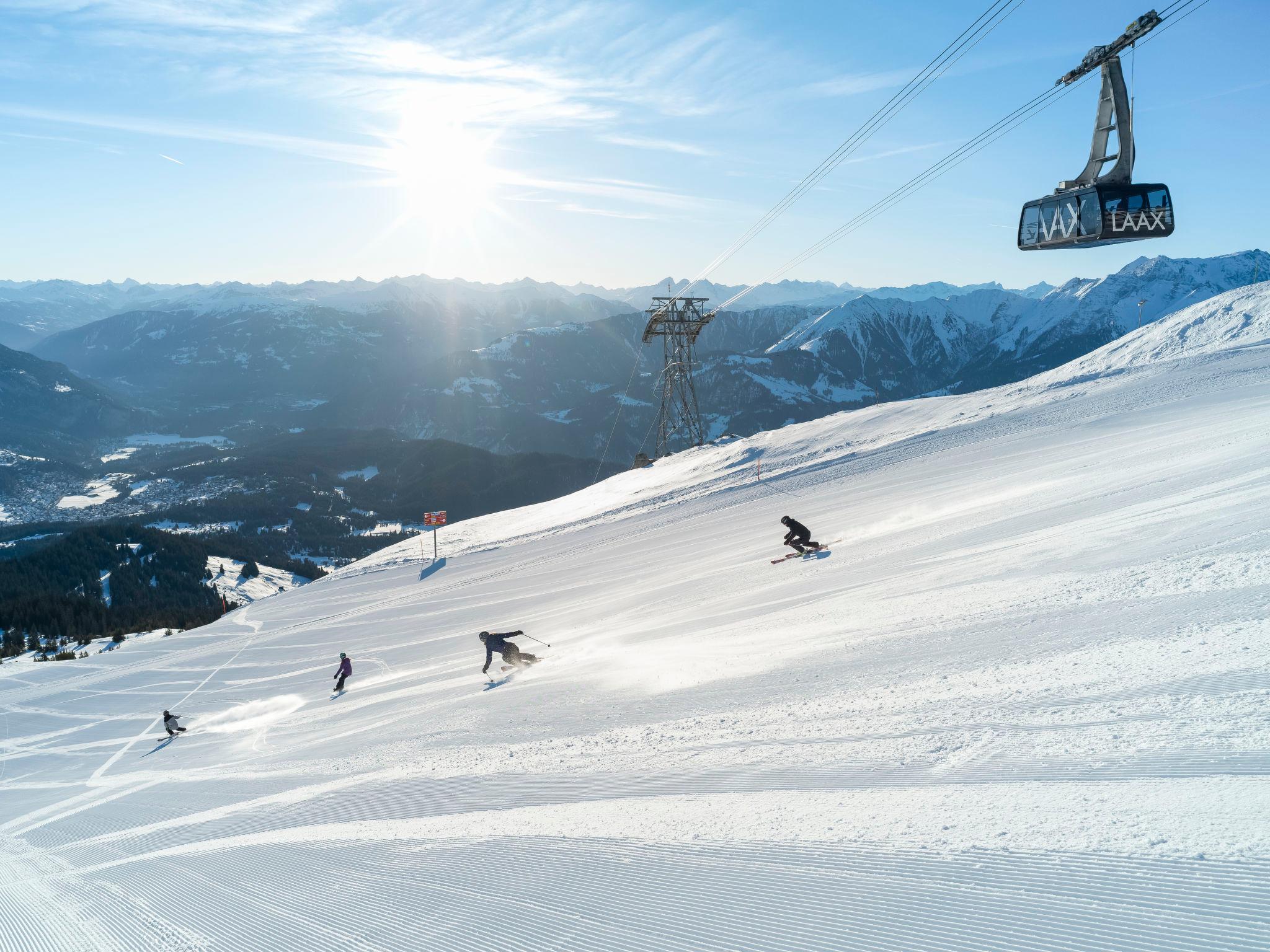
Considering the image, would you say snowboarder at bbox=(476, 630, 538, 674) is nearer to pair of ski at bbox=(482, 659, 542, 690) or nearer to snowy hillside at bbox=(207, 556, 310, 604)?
pair of ski at bbox=(482, 659, 542, 690)

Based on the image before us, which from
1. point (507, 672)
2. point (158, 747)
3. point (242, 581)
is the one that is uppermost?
point (242, 581)

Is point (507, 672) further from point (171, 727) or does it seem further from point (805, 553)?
point (171, 727)

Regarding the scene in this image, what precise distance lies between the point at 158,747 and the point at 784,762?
592 inches

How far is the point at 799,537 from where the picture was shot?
610 inches

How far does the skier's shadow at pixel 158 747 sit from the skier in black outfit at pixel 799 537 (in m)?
14.3

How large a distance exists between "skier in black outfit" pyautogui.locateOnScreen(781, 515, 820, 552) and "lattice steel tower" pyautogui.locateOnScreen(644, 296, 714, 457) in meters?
26.6

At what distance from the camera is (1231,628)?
6.19m

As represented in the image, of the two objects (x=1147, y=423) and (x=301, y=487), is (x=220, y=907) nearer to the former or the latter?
(x=1147, y=423)

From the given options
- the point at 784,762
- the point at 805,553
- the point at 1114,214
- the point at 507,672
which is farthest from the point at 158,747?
the point at 1114,214

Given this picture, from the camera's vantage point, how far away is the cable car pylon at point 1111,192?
11992mm

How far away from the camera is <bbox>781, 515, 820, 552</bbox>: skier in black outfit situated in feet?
50.1

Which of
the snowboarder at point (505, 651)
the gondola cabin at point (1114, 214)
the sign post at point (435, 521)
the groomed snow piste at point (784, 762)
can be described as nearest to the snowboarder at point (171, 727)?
the groomed snow piste at point (784, 762)

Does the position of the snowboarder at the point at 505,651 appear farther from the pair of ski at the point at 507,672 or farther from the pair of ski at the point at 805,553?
the pair of ski at the point at 805,553

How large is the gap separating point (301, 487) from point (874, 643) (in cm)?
19523
